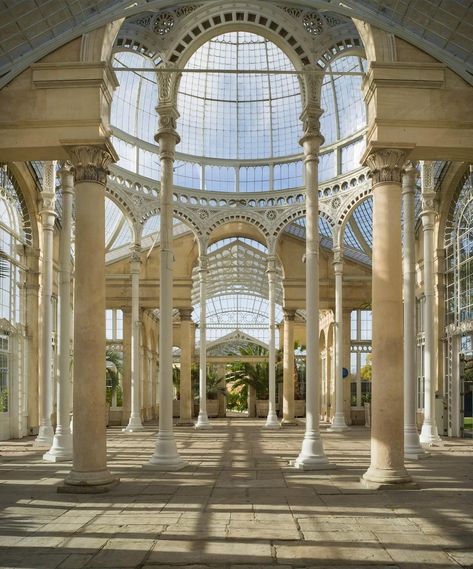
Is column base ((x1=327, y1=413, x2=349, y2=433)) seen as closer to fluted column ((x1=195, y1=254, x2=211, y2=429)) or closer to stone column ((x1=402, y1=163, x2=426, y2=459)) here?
fluted column ((x1=195, y1=254, x2=211, y2=429))

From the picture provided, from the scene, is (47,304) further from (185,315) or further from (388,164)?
(185,315)

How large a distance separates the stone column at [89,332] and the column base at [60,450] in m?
5.13

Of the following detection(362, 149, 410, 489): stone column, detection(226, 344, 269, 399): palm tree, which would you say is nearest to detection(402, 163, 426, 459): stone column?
detection(362, 149, 410, 489): stone column

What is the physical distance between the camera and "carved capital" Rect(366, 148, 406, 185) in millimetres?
12656

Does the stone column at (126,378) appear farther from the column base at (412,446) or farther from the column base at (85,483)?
the column base at (85,483)

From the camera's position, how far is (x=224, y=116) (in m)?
36.3

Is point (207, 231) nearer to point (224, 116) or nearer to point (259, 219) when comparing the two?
point (259, 219)

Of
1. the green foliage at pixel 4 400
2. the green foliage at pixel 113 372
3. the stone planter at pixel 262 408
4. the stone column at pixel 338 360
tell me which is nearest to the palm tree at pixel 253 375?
the stone planter at pixel 262 408

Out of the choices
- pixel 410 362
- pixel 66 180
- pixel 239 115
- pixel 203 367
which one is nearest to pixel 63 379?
pixel 66 180

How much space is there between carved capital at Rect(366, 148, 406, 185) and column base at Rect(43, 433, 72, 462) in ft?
31.2

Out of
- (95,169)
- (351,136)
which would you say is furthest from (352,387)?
(95,169)

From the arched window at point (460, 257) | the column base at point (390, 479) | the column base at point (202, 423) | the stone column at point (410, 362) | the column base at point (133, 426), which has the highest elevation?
the arched window at point (460, 257)

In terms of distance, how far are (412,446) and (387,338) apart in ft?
20.5

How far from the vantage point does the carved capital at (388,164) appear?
1266 cm
